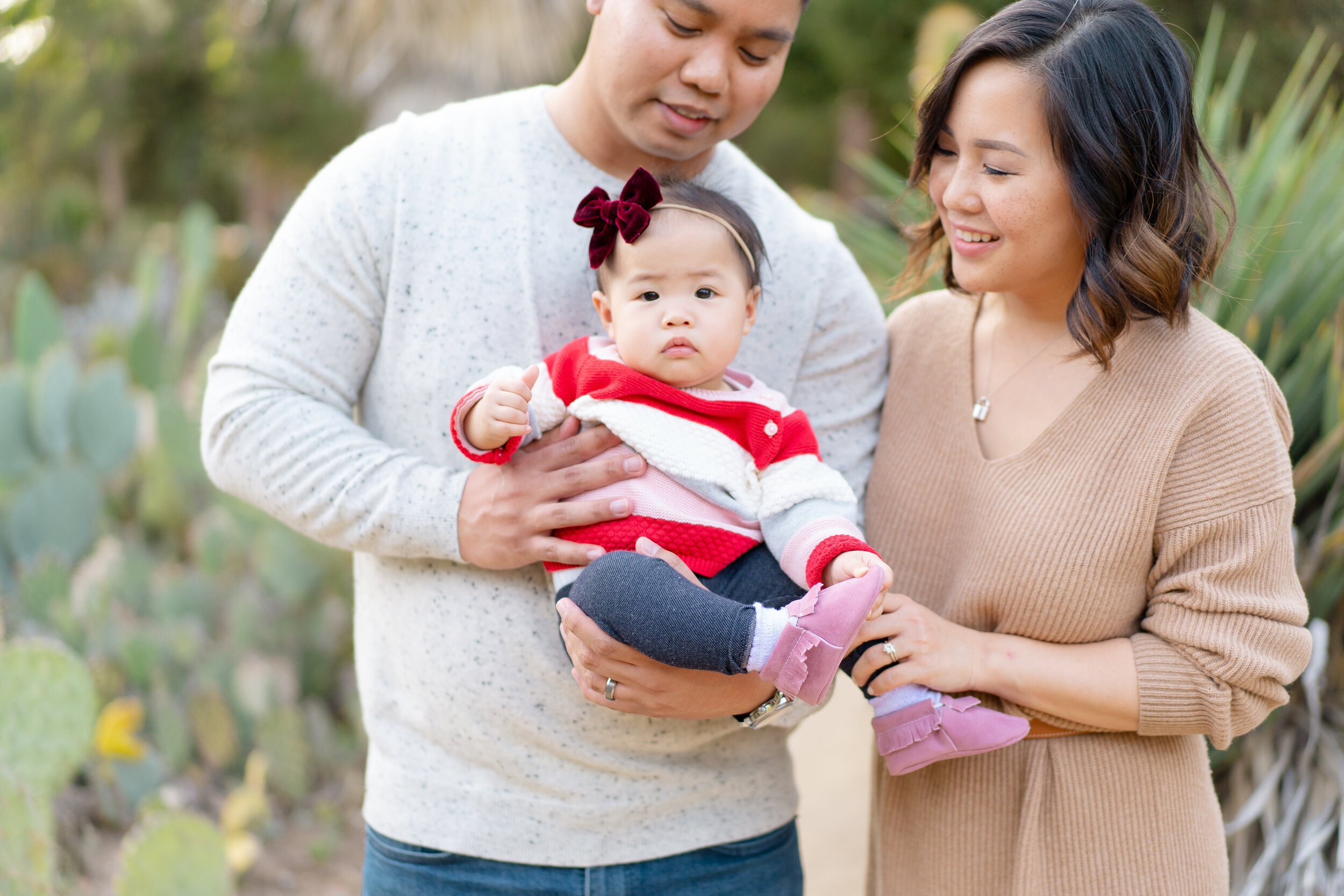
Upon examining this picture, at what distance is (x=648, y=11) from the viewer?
176 centimetres

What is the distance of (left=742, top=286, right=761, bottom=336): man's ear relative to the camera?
1.78 m

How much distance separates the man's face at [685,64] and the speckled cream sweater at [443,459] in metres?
0.14

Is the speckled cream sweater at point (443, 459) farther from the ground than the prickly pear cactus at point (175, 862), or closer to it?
farther from the ground

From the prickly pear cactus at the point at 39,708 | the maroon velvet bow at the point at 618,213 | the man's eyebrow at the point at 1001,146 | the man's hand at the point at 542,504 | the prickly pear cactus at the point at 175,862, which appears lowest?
the prickly pear cactus at the point at 175,862

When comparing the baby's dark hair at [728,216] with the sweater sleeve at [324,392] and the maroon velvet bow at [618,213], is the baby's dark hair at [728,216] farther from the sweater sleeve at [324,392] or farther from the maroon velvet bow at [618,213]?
the sweater sleeve at [324,392]

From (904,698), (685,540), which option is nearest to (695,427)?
(685,540)

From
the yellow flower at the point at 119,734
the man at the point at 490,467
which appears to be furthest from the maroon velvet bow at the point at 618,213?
the yellow flower at the point at 119,734

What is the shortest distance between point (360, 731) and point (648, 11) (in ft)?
9.50

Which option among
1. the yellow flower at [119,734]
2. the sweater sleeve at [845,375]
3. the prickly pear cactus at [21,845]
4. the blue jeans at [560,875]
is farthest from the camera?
the yellow flower at [119,734]

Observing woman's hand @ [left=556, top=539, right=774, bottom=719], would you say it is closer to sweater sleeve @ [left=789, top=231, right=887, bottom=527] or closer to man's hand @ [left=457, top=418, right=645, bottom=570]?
man's hand @ [left=457, top=418, right=645, bottom=570]

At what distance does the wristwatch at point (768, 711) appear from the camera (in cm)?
176

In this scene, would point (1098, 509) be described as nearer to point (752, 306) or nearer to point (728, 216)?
point (752, 306)

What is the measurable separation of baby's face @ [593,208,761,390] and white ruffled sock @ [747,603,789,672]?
429 millimetres

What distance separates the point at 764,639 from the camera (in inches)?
59.3
